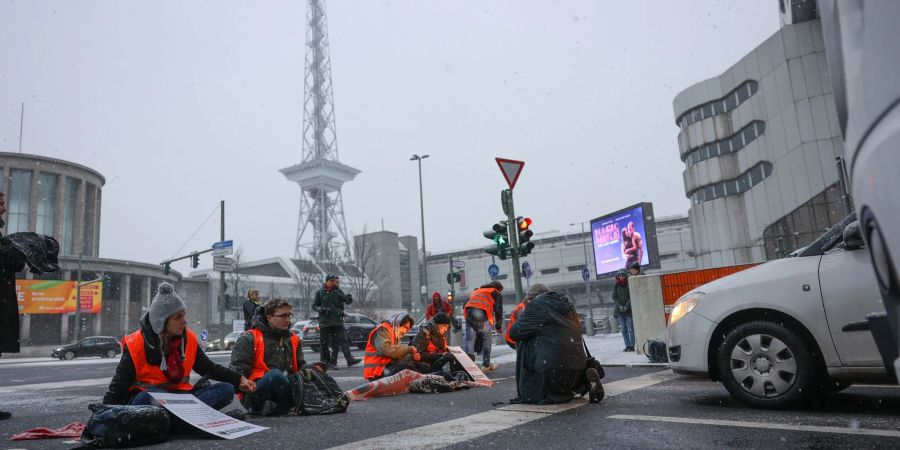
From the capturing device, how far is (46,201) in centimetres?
6056

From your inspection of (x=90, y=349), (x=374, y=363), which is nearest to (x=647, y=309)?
(x=374, y=363)

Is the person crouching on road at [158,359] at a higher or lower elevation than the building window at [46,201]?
lower

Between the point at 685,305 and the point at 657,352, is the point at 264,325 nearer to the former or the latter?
the point at 685,305

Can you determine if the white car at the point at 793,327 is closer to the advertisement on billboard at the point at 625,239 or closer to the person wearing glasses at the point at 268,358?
the person wearing glasses at the point at 268,358

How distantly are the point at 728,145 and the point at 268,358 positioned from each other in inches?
1597

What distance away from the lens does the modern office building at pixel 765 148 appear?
34156mm

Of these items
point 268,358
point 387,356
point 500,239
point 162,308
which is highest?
point 500,239

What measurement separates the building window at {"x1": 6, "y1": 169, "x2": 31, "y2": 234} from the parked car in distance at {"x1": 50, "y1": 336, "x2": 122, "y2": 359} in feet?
97.9

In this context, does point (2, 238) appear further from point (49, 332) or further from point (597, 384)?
point (49, 332)

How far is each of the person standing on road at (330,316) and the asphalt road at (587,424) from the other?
5.56 m

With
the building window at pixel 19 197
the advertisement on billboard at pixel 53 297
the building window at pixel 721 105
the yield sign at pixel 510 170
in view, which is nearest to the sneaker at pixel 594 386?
the yield sign at pixel 510 170

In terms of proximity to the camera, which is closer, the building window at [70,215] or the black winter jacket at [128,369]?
the black winter jacket at [128,369]

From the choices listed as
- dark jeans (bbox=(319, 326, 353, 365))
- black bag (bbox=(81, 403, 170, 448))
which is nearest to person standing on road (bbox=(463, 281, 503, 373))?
dark jeans (bbox=(319, 326, 353, 365))

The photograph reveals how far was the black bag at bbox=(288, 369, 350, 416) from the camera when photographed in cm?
563
